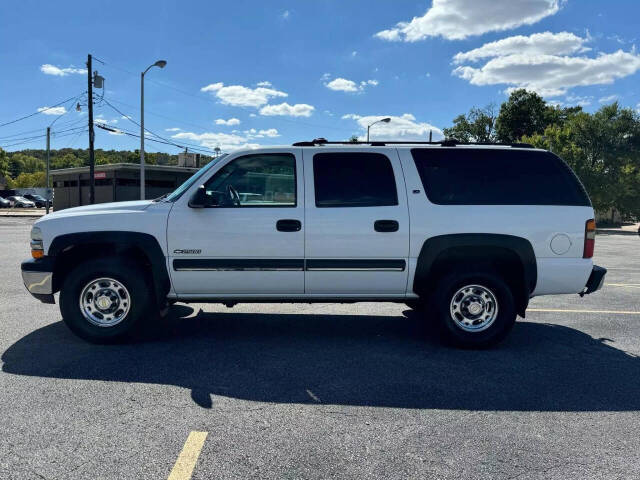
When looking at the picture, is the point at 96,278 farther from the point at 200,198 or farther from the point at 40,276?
the point at 200,198

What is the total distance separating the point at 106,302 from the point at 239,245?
150 centimetres

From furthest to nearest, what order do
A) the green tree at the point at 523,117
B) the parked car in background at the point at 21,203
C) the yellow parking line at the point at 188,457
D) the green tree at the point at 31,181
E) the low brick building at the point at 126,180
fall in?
1. the green tree at the point at 31,181
2. the parked car in background at the point at 21,203
3. the green tree at the point at 523,117
4. the low brick building at the point at 126,180
5. the yellow parking line at the point at 188,457

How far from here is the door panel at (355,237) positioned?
4.83 m

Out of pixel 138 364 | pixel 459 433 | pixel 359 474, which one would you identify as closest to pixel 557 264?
pixel 459 433

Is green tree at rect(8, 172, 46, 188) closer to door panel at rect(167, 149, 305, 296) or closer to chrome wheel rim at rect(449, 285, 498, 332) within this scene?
door panel at rect(167, 149, 305, 296)


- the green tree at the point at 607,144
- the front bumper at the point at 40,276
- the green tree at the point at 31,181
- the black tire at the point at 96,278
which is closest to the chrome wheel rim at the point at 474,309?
the black tire at the point at 96,278

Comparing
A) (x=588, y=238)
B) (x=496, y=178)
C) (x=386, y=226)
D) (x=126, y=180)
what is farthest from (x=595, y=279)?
(x=126, y=180)

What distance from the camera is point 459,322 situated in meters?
5.00

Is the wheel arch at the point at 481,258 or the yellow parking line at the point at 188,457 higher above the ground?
the wheel arch at the point at 481,258

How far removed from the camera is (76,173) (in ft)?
144

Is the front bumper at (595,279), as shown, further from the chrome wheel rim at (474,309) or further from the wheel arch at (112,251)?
the wheel arch at (112,251)

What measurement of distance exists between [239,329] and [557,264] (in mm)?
3530

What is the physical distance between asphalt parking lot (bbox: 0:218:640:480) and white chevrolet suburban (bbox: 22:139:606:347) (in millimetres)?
544

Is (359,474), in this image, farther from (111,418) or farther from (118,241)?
(118,241)
